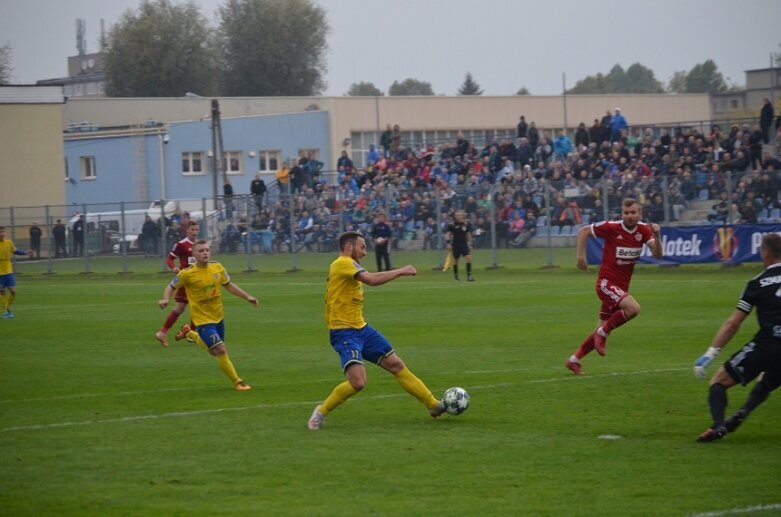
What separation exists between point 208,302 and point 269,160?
60692 mm

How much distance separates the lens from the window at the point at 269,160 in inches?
2943

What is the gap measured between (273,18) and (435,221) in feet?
286

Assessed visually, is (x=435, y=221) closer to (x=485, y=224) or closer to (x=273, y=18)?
(x=485, y=224)

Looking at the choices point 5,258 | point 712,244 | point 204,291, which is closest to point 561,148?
point 712,244

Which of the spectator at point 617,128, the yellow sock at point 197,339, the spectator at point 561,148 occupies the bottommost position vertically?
the yellow sock at point 197,339

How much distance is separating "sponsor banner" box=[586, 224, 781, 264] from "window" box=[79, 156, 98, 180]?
44.8 meters

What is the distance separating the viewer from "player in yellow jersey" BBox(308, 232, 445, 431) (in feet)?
38.8

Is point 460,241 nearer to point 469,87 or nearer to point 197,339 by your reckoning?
point 197,339

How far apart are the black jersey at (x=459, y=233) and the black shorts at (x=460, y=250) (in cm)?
3

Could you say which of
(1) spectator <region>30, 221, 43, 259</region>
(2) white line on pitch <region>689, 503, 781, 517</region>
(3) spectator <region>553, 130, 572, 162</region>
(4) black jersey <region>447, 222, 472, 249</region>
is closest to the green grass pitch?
(2) white line on pitch <region>689, 503, 781, 517</region>

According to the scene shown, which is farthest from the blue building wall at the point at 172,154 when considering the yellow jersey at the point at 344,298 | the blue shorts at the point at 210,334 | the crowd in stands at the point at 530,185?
the yellow jersey at the point at 344,298

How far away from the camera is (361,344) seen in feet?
39.2

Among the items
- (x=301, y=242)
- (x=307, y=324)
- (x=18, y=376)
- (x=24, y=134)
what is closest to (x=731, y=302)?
(x=307, y=324)

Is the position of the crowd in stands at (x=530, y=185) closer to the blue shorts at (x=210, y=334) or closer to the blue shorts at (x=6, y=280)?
the blue shorts at (x=6, y=280)
